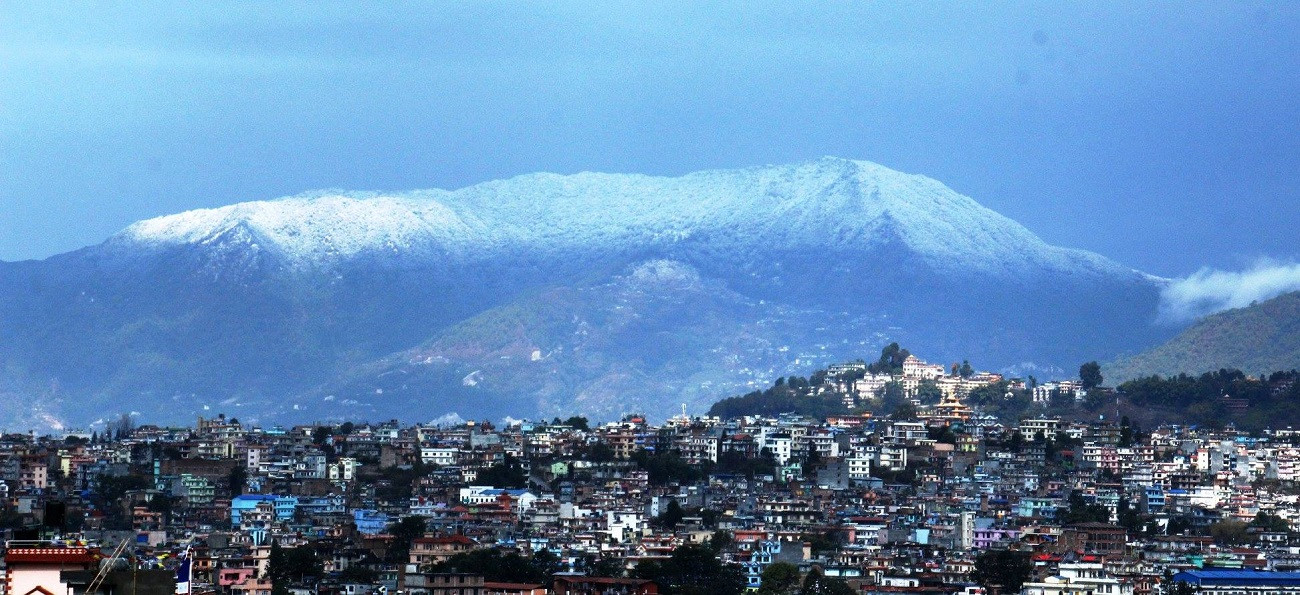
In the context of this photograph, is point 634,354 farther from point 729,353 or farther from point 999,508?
point 999,508

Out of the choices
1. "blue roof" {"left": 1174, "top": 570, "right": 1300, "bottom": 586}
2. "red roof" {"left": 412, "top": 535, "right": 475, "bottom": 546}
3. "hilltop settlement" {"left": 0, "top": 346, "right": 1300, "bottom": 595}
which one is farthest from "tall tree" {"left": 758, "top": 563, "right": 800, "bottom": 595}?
"blue roof" {"left": 1174, "top": 570, "right": 1300, "bottom": 586}

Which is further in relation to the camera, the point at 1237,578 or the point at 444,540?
the point at 444,540

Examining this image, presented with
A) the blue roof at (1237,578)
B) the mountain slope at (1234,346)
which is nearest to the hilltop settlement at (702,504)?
the blue roof at (1237,578)

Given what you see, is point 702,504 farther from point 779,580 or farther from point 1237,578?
point 1237,578

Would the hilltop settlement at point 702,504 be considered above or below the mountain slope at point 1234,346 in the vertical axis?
below

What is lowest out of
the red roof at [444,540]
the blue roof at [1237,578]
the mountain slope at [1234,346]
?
the blue roof at [1237,578]

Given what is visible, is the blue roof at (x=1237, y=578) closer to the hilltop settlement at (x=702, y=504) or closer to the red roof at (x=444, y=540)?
the hilltop settlement at (x=702, y=504)

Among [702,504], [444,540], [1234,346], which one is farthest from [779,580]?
[1234,346]
